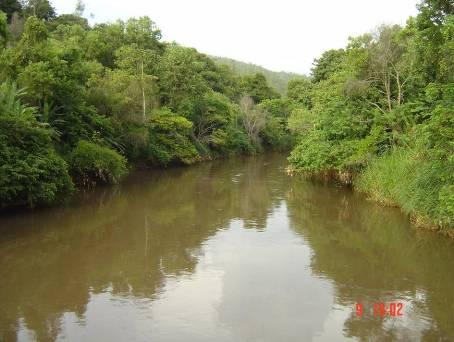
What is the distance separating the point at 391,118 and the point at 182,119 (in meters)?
22.7

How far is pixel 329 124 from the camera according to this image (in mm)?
25438

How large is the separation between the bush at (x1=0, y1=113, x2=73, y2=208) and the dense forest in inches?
1.6

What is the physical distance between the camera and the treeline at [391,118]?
14.2 m

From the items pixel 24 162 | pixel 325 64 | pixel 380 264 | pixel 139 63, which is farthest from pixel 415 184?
pixel 325 64

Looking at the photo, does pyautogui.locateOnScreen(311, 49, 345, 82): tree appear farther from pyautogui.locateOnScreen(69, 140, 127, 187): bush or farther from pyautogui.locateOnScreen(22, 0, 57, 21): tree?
pyautogui.locateOnScreen(22, 0, 57, 21): tree

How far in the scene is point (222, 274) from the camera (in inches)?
482

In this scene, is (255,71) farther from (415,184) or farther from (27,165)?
(415,184)

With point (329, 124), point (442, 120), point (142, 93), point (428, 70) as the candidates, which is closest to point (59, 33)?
point (142, 93)

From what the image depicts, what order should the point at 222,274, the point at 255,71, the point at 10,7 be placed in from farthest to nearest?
1. the point at 255,71
2. the point at 10,7
3. the point at 222,274

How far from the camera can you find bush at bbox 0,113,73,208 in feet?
55.0

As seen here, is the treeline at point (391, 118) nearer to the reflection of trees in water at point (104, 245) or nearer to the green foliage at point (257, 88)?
the reflection of trees in water at point (104, 245)

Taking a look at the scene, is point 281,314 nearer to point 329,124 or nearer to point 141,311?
point 141,311
